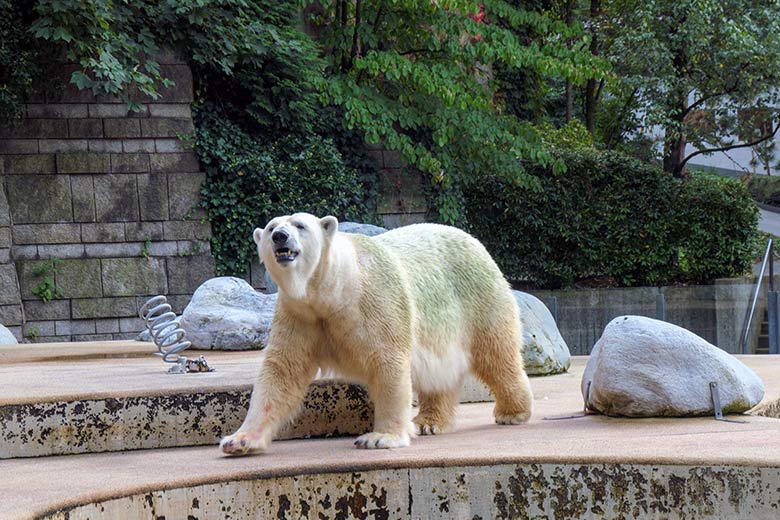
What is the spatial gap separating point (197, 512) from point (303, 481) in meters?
0.34

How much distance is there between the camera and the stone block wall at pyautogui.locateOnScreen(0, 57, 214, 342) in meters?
9.57

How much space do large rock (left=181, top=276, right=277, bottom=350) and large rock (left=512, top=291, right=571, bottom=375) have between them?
1704 millimetres

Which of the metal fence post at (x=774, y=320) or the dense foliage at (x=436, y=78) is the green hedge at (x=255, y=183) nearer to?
the dense foliage at (x=436, y=78)

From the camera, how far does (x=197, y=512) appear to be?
3051mm

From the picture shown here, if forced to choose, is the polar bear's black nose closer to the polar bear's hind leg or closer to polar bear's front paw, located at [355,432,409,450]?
polar bear's front paw, located at [355,432,409,450]

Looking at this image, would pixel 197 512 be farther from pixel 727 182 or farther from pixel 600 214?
pixel 727 182

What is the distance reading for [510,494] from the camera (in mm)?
3209

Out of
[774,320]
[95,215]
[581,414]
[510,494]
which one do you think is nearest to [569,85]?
[774,320]

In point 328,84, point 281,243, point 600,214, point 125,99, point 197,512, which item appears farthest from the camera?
point 600,214

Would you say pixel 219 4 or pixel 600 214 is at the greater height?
pixel 219 4

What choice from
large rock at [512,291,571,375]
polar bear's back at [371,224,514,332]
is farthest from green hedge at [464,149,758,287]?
polar bear's back at [371,224,514,332]

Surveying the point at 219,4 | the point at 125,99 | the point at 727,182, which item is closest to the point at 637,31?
the point at 727,182

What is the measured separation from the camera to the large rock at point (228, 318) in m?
6.66

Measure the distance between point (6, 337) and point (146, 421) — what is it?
5.23 metres
